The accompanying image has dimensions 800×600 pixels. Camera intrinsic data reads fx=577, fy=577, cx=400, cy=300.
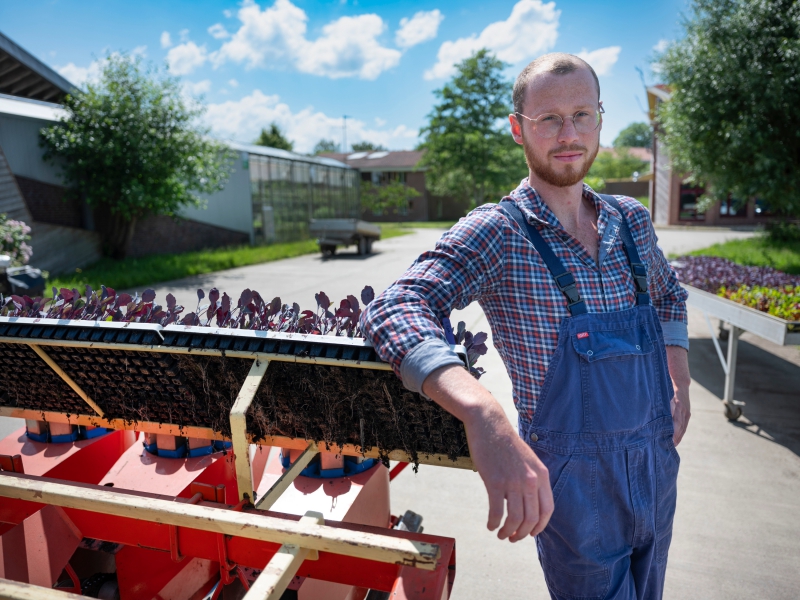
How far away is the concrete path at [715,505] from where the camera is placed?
3.13m

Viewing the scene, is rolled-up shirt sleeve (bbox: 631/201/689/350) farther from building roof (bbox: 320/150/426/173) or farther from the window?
building roof (bbox: 320/150/426/173)

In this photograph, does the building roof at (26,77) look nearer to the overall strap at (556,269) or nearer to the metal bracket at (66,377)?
the metal bracket at (66,377)

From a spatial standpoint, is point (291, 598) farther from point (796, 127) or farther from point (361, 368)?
point (796, 127)

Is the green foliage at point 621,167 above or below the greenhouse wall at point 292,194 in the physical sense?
above

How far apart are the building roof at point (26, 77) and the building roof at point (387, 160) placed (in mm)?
35773

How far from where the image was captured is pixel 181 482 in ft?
7.92

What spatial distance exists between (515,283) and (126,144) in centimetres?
1695

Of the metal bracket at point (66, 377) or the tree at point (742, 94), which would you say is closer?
the metal bracket at point (66, 377)

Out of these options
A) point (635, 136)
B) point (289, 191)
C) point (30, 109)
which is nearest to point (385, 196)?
point (289, 191)

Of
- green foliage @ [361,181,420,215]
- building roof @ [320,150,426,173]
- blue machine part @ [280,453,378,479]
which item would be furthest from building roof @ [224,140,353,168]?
blue machine part @ [280,453,378,479]

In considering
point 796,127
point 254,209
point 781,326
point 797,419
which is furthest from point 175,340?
point 254,209

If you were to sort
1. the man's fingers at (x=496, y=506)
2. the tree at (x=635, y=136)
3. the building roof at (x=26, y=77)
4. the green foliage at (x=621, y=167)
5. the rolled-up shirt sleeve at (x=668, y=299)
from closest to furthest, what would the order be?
the man's fingers at (x=496, y=506) < the rolled-up shirt sleeve at (x=668, y=299) < the building roof at (x=26, y=77) < the green foliage at (x=621, y=167) < the tree at (x=635, y=136)

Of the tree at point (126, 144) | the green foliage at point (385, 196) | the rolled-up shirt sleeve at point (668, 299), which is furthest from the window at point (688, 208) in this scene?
the rolled-up shirt sleeve at point (668, 299)

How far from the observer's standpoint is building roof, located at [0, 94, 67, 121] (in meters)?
14.9
